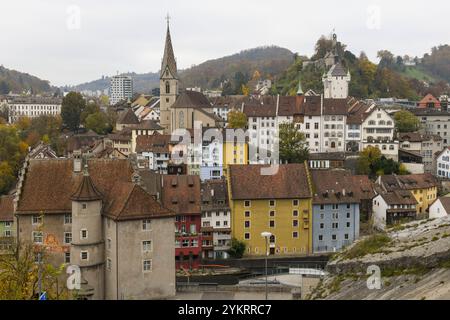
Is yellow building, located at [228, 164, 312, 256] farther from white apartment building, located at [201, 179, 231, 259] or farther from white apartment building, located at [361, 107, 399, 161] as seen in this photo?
white apartment building, located at [361, 107, 399, 161]

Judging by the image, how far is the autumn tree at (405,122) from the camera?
8338 cm

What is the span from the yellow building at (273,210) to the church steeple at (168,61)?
4949cm

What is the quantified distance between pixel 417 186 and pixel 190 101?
3791 cm

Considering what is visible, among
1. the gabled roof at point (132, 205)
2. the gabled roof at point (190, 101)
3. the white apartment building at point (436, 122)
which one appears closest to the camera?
the gabled roof at point (132, 205)

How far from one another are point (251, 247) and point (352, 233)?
8.16 metres

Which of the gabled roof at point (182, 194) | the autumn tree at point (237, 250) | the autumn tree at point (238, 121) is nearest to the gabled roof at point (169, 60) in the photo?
the autumn tree at point (238, 121)

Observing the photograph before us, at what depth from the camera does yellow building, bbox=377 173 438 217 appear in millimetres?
62375

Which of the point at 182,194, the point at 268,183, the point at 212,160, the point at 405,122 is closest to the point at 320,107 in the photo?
the point at 405,122

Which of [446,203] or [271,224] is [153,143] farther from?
[446,203]

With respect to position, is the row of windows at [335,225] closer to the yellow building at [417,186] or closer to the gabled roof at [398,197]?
the gabled roof at [398,197]

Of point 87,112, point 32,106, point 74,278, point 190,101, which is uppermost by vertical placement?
point 32,106

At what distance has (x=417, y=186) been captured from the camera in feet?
206
